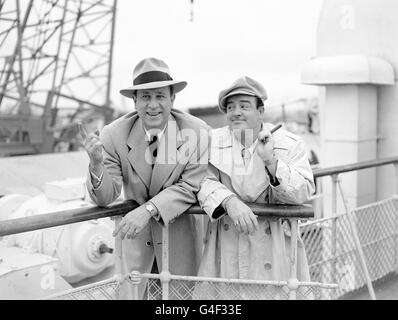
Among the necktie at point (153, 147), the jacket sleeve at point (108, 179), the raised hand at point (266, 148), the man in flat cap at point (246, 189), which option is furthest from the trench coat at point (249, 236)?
the jacket sleeve at point (108, 179)

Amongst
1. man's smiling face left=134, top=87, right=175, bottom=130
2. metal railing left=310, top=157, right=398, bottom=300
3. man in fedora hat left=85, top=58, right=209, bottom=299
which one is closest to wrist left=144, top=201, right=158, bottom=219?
man in fedora hat left=85, top=58, right=209, bottom=299

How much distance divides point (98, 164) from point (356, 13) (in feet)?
12.7

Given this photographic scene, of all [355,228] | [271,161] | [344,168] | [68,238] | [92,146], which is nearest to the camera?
[92,146]

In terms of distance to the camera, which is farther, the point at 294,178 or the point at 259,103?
the point at 259,103

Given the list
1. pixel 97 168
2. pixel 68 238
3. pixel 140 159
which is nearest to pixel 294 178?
pixel 140 159

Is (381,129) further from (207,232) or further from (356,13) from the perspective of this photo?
(207,232)

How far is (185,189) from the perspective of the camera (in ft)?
7.07

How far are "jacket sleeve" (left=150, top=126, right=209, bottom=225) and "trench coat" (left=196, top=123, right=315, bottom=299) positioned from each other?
37 millimetres

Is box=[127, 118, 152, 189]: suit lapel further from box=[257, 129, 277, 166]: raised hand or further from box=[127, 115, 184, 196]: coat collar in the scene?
box=[257, 129, 277, 166]: raised hand

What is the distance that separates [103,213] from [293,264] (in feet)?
2.49

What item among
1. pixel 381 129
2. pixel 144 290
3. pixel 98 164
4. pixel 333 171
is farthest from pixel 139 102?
pixel 381 129

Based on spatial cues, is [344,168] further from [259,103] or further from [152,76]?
[152,76]

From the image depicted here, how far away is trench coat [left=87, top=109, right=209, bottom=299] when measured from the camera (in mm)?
2150

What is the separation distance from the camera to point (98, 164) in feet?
6.48
